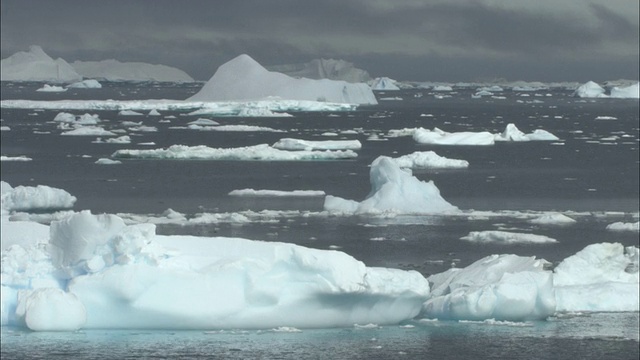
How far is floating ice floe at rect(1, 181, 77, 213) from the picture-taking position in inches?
814

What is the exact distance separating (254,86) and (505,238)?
4107 centimetres

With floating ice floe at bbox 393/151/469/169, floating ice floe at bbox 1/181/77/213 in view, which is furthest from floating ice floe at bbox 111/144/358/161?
floating ice floe at bbox 1/181/77/213

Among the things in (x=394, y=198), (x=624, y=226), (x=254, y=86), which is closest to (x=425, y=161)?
(x=394, y=198)

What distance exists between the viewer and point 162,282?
1128 cm

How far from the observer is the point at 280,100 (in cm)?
5722

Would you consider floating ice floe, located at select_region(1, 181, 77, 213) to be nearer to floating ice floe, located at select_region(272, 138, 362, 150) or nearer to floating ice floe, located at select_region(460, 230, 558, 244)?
floating ice floe, located at select_region(460, 230, 558, 244)

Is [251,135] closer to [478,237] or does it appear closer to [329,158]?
[329,158]

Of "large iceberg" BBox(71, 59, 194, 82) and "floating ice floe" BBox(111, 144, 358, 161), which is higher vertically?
"large iceberg" BBox(71, 59, 194, 82)

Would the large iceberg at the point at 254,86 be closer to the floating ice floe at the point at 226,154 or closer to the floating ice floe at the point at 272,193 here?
the floating ice floe at the point at 226,154

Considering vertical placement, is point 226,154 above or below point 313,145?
below

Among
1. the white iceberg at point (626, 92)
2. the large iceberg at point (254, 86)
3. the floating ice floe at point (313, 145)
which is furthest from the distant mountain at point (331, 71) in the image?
the floating ice floe at point (313, 145)

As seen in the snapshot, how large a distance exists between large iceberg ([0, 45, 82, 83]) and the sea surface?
55958mm

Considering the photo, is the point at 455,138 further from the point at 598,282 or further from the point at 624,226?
the point at 598,282

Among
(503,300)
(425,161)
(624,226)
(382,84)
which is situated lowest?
(503,300)
